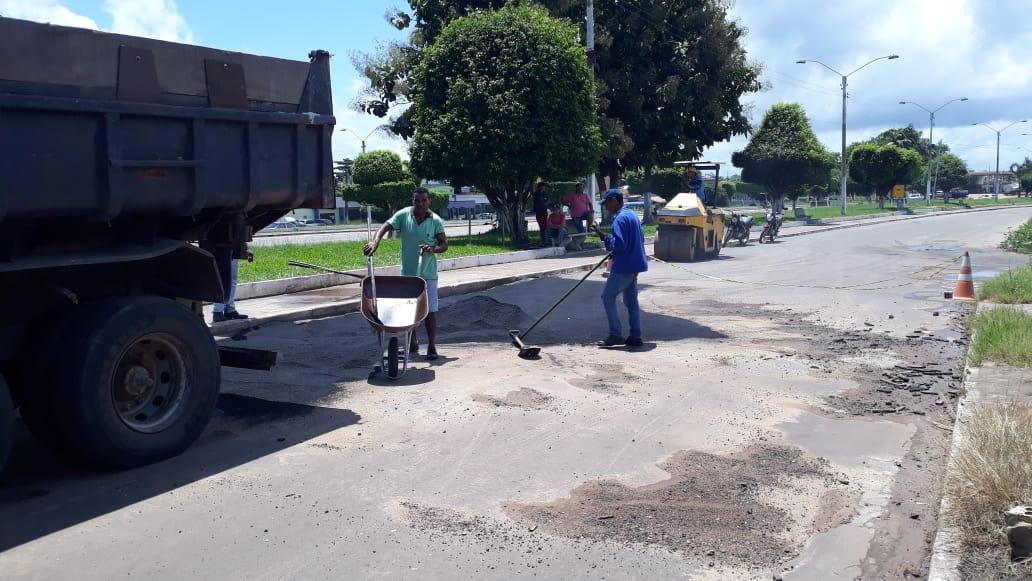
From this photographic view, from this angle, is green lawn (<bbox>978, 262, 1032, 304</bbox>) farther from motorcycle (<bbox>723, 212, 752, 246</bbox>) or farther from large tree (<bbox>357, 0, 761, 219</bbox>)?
large tree (<bbox>357, 0, 761, 219</bbox>)

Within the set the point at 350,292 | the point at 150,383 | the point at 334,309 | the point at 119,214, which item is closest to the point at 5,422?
the point at 150,383

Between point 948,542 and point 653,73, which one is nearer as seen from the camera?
point 948,542

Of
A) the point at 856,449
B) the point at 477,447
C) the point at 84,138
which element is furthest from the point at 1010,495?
the point at 84,138

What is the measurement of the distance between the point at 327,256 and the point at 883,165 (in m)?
55.9

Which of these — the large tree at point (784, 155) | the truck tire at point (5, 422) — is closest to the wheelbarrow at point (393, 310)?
the truck tire at point (5, 422)

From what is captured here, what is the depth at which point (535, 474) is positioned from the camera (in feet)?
18.5

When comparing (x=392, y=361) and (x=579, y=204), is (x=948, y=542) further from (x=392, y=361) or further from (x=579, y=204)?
→ (x=579, y=204)

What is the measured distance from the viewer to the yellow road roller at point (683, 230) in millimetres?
21062

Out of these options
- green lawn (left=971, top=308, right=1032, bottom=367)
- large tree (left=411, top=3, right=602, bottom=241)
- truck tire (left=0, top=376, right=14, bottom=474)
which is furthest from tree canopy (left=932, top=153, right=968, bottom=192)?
truck tire (left=0, top=376, right=14, bottom=474)

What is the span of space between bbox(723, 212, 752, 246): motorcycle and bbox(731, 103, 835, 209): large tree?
78.7ft

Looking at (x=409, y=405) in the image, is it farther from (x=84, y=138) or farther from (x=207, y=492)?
(x=84, y=138)

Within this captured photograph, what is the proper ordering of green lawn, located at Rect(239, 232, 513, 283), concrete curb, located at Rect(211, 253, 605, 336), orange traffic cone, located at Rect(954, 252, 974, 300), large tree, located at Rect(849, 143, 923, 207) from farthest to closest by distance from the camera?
large tree, located at Rect(849, 143, 923, 207), green lawn, located at Rect(239, 232, 513, 283), orange traffic cone, located at Rect(954, 252, 974, 300), concrete curb, located at Rect(211, 253, 605, 336)

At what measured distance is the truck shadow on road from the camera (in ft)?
16.1

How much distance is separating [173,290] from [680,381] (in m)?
4.37
